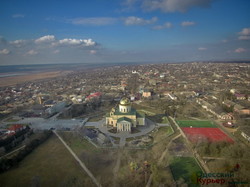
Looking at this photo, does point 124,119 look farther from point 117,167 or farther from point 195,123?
point 195,123

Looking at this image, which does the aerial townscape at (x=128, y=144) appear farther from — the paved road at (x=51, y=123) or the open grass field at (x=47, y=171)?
the open grass field at (x=47, y=171)

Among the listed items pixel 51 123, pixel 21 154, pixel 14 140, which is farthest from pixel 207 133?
pixel 14 140

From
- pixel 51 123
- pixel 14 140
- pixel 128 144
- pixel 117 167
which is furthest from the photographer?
pixel 51 123

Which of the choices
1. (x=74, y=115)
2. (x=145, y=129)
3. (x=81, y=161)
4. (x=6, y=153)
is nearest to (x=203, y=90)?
(x=145, y=129)

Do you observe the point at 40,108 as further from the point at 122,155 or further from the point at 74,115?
the point at 122,155

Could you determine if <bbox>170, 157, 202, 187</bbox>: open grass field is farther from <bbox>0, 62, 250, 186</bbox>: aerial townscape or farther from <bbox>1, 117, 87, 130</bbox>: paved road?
<bbox>1, 117, 87, 130</bbox>: paved road

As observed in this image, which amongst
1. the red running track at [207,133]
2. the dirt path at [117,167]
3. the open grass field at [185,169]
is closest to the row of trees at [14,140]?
the dirt path at [117,167]

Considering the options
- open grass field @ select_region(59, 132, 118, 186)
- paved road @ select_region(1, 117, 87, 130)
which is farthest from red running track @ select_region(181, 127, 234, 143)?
paved road @ select_region(1, 117, 87, 130)
